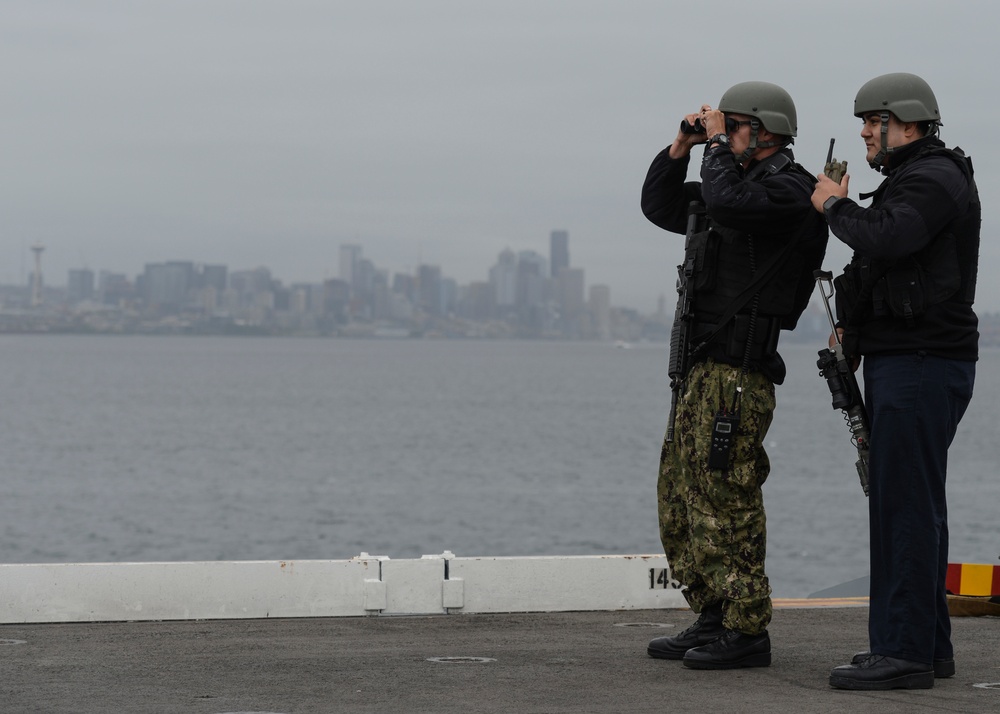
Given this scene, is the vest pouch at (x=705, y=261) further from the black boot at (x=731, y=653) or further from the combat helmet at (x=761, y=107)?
the black boot at (x=731, y=653)

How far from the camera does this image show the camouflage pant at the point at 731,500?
5.10 meters

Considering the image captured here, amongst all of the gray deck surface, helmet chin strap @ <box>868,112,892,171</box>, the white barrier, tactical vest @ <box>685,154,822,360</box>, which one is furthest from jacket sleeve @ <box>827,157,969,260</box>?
the white barrier

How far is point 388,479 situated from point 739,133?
48.9 metres

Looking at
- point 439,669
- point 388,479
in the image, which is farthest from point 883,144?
point 388,479

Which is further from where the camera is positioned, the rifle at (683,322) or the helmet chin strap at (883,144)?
the rifle at (683,322)

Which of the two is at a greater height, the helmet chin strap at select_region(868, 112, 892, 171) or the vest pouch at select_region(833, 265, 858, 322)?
the helmet chin strap at select_region(868, 112, 892, 171)

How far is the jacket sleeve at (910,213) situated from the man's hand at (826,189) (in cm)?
17

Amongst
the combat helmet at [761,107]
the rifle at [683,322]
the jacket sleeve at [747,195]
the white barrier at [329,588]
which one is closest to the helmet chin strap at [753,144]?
the combat helmet at [761,107]

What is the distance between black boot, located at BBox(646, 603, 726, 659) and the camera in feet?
17.4

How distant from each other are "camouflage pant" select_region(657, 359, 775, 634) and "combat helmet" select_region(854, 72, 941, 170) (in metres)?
1.02

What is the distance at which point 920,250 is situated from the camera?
4.67 meters

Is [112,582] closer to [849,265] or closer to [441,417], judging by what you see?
[849,265]

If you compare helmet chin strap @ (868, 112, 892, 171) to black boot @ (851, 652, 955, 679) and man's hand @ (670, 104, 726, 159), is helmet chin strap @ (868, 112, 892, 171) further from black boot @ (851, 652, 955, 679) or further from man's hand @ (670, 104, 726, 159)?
black boot @ (851, 652, 955, 679)

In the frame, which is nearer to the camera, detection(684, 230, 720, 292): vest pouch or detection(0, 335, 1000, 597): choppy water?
detection(684, 230, 720, 292): vest pouch
